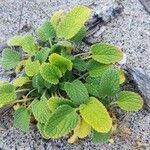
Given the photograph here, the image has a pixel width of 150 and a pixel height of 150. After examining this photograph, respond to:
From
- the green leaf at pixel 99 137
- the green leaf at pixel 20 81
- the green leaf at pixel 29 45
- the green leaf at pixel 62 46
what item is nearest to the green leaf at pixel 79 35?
the green leaf at pixel 62 46

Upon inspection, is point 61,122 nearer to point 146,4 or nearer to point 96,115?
point 96,115

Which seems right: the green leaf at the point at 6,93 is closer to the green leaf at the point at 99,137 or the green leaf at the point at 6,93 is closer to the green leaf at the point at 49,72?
the green leaf at the point at 49,72

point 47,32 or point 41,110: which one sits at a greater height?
point 47,32

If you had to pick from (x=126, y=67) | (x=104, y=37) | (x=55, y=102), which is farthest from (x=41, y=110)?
(x=104, y=37)

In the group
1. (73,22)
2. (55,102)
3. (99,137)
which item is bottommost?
(99,137)

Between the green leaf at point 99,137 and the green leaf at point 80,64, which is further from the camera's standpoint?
the green leaf at point 80,64

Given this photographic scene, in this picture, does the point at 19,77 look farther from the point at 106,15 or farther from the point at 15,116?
the point at 106,15
